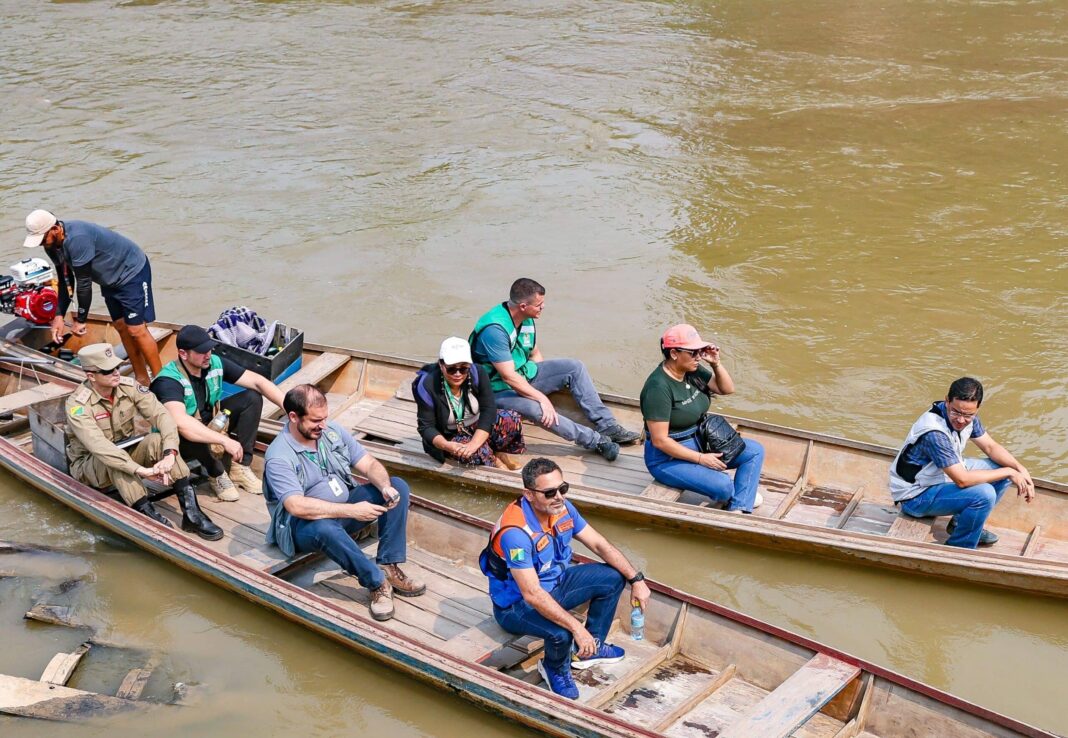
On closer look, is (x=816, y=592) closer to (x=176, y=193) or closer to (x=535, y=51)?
(x=176, y=193)

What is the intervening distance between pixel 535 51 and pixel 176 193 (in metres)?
10.2

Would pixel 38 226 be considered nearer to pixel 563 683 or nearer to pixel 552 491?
pixel 552 491

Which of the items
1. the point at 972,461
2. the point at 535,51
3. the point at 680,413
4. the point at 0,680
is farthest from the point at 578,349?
the point at 535,51

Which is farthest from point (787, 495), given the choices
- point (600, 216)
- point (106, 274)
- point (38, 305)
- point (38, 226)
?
point (600, 216)

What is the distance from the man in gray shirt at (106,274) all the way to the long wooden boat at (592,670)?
6.68 ft

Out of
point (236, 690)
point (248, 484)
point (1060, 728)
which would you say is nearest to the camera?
point (1060, 728)

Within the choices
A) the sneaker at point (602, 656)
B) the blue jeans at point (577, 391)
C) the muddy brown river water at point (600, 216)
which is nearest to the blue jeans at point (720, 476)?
the muddy brown river water at point (600, 216)

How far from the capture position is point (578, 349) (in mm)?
12281

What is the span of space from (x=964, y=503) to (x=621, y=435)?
9.35 ft

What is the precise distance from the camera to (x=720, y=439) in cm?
815

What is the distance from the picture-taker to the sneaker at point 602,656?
6.49 metres

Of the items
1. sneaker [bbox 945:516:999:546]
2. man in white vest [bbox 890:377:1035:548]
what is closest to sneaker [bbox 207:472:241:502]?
man in white vest [bbox 890:377:1035:548]

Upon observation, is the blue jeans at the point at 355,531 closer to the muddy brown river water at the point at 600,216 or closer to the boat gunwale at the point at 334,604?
the boat gunwale at the point at 334,604

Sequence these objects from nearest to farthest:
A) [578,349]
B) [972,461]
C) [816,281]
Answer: [972,461] → [578,349] → [816,281]
